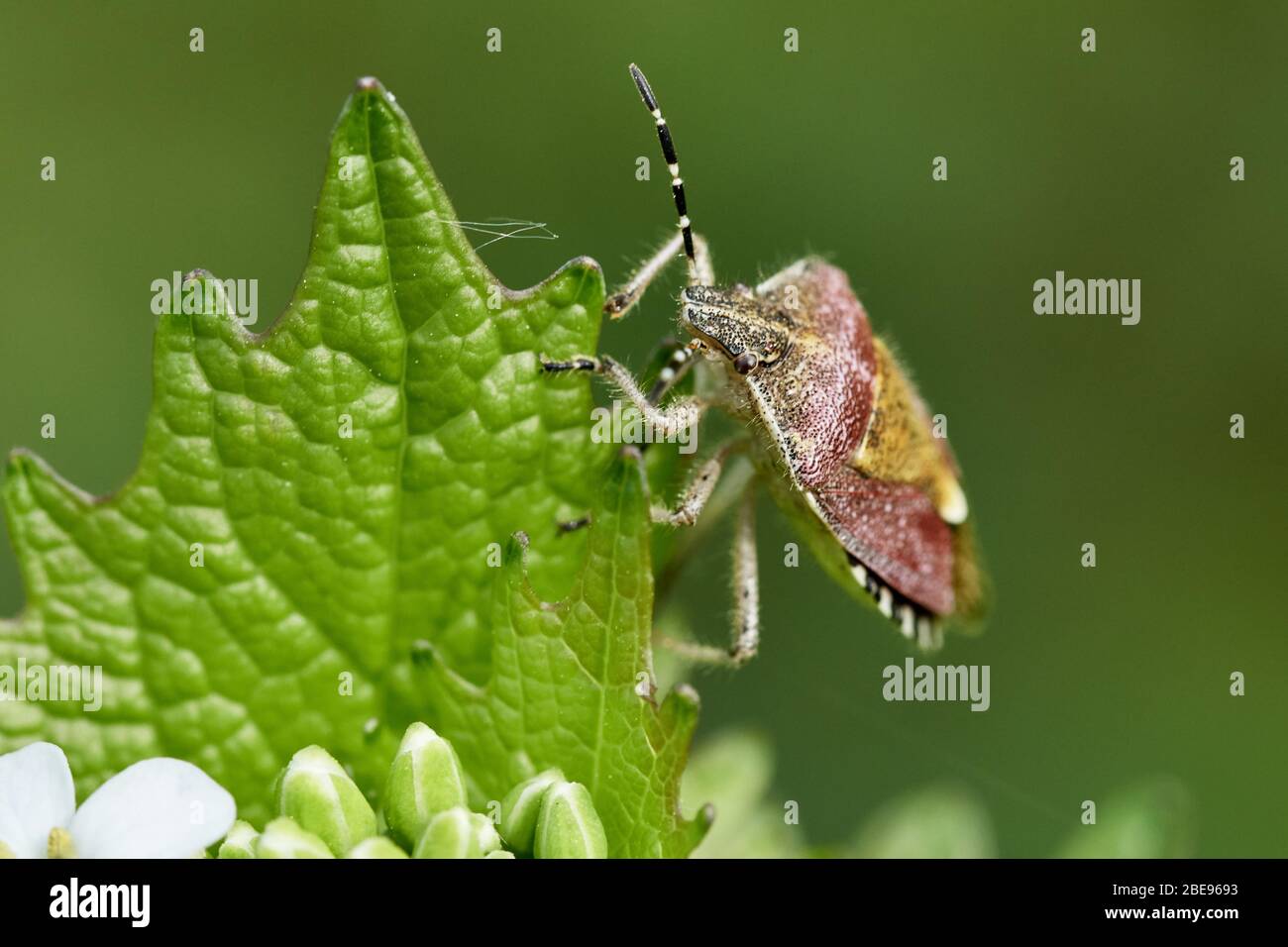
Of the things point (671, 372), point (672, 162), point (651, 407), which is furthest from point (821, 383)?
point (672, 162)

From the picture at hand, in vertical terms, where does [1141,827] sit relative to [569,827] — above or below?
below

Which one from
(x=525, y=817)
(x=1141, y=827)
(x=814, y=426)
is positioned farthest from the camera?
(x=814, y=426)

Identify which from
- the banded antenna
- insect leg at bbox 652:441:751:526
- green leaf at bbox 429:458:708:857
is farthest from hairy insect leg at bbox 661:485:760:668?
green leaf at bbox 429:458:708:857

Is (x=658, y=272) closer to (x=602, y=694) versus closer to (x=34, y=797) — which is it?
(x=602, y=694)

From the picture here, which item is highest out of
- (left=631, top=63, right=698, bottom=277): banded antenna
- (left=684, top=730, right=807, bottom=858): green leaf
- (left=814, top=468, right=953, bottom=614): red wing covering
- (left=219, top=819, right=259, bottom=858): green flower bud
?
(left=631, top=63, right=698, bottom=277): banded antenna

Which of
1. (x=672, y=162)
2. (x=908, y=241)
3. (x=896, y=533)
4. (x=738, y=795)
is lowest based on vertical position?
(x=738, y=795)

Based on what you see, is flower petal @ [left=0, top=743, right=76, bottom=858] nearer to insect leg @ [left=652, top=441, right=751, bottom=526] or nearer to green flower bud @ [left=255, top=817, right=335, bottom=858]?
green flower bud @ [left=255, top=817, right=335, bottom=858]
